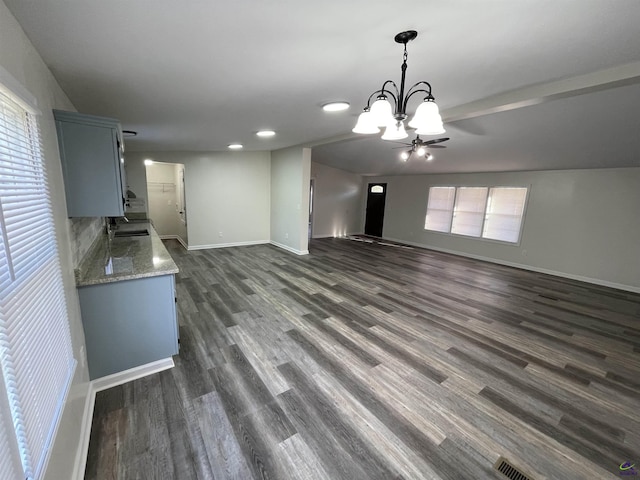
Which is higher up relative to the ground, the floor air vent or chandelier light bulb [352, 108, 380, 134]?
chandelier light bulb [352, 108, 380, 134]

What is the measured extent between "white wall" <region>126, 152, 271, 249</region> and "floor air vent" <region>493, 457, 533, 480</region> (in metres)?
6.78

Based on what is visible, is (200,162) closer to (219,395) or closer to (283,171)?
(283,171)

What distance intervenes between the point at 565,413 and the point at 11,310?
11.3 feet

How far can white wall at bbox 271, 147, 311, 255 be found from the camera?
6219 mm

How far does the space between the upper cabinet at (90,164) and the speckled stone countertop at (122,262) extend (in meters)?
0.50

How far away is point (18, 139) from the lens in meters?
1.16

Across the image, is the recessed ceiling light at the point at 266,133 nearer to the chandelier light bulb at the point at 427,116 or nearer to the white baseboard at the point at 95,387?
the chandelier light bulb at the point at 427,116

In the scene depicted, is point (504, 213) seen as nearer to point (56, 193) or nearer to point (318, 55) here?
point (318, 55)

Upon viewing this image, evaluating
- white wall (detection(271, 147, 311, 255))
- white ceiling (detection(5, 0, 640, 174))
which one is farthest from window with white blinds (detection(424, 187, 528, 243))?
white wall (detection(271, 147, 311, 255))

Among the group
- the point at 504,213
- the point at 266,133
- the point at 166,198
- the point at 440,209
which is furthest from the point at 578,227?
the point at 166,198

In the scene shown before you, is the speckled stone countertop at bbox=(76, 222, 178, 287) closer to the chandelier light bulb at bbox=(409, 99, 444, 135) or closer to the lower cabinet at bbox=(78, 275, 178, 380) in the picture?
the lower cabinet at bbox=(78, 275, 178, 380)

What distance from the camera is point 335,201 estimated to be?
31.6 feet

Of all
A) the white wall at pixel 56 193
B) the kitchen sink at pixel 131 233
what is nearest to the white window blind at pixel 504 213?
the kitchen sink at pixel 131 233

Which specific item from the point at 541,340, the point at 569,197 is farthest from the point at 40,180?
the point at 569,197
